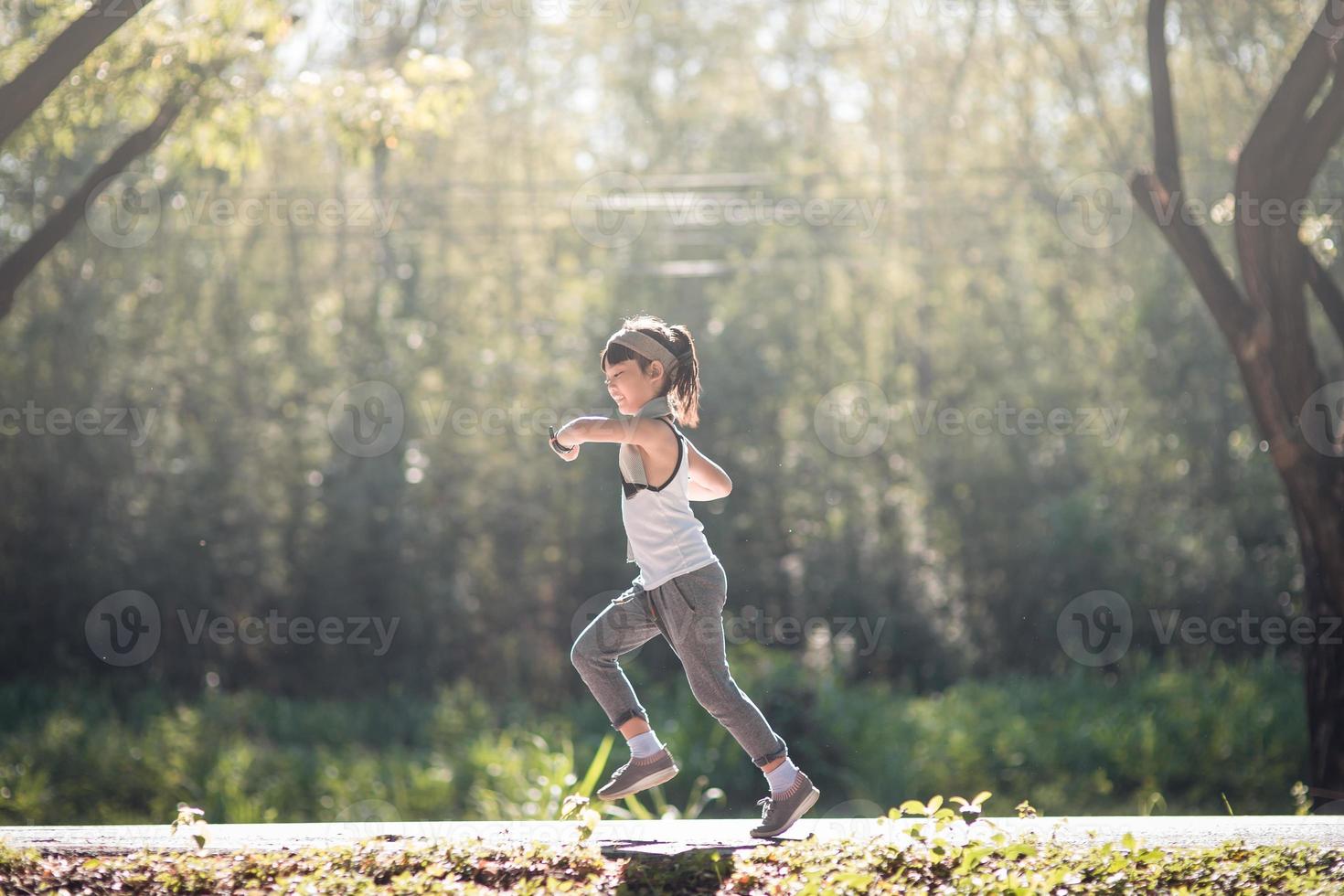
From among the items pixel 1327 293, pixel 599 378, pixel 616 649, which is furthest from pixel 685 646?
pixel 599 378

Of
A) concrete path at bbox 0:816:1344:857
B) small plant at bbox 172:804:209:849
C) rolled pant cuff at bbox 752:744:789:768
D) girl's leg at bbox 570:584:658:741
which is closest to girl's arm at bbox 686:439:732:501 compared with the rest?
girl's leg at bbox 570:584:658:741

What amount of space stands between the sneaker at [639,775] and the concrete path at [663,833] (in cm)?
18

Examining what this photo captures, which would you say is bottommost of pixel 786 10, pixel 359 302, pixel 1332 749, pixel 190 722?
pixel 190 722

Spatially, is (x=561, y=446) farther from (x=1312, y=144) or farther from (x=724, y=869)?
(x=1312, y=144)

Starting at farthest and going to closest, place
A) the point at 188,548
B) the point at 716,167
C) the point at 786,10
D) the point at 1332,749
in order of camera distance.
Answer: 1. the point at 786,10
2. the point at 716,167
3. the point at 188,548
4. the point at 1332,749

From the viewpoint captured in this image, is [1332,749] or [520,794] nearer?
[1332,749]

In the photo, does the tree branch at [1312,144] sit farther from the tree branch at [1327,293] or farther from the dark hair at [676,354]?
the dark hair at [676,354]

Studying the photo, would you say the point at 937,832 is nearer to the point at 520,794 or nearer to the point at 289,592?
the point at 520,794

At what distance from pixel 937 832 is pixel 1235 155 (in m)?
4.42

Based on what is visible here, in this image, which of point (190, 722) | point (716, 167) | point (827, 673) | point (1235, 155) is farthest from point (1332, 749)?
point (716, 167)

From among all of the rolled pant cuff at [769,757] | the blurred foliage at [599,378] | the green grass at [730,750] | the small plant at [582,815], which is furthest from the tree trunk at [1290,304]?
the blurred foliage at [599,378]

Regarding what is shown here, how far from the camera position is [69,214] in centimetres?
714

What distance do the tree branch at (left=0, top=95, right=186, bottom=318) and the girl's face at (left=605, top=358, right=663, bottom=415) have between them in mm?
3752

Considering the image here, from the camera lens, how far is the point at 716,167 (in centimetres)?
1928
